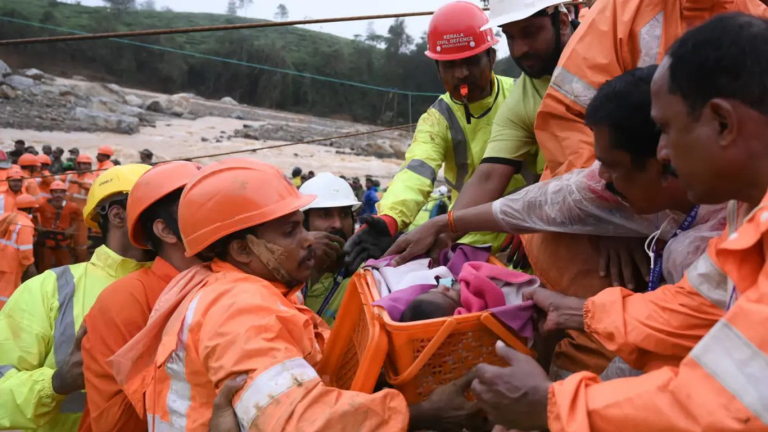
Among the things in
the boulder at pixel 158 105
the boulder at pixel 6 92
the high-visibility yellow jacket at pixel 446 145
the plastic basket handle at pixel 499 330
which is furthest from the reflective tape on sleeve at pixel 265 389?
the boulder at pixel 158 105

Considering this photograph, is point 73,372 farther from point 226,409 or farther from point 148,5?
point 148,5

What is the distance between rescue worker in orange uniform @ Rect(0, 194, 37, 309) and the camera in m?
8.64

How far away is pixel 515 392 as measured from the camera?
192 centimetres

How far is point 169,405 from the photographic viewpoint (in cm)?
229

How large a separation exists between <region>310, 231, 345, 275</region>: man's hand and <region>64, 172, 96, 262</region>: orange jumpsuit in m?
7.23

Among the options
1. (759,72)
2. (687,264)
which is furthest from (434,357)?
(759,72)

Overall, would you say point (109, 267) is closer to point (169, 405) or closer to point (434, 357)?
point (169, 405)

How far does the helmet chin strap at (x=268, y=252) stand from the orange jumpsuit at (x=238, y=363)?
2.5 inches

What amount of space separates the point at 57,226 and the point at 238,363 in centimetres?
964

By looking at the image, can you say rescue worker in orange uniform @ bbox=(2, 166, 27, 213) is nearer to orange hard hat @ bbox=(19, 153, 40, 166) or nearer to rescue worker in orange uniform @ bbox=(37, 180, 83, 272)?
rescue worker in orange uniform @ bbox=(37, 180, 83, 272)

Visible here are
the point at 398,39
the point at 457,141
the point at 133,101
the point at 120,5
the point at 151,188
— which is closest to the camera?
the point at 151,188

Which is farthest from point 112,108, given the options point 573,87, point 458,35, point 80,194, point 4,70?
point 573,87

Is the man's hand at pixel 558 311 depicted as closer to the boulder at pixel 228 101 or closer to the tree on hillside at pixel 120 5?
the boulder at pixel 228 101

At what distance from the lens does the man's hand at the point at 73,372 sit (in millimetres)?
2859
